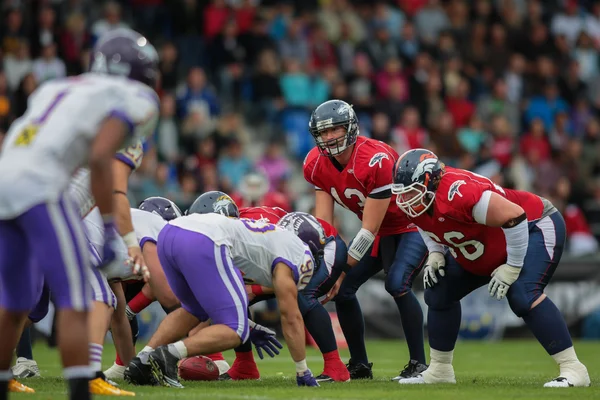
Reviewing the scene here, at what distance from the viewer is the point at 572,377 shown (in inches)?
276

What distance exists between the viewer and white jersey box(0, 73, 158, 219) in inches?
182

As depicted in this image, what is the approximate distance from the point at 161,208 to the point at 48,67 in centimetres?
650

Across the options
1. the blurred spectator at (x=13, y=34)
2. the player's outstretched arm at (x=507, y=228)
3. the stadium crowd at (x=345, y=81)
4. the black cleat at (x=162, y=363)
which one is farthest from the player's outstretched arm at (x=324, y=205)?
the blurred spectator at (x=13, y=34)

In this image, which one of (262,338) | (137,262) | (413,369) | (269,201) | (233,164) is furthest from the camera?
(233,164)

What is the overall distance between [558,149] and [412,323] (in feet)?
33.3

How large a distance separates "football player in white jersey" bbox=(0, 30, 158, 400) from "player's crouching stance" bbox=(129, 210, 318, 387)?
1538 millimetres

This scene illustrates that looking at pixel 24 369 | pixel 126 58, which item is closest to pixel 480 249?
pixel 126 58

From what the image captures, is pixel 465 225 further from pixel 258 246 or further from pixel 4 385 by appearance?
pixel 4 385

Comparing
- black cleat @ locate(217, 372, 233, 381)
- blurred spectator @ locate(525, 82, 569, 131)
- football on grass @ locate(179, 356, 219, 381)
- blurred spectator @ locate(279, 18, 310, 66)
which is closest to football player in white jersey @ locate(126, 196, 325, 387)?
football on grass @ locate(179, 356, 219, 381)

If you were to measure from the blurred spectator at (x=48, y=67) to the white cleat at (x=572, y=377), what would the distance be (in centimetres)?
919

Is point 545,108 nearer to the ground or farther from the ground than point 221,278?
farther from the ground

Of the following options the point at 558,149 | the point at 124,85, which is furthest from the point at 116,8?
the point at 124,85

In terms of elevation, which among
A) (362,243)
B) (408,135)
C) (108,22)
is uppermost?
(108,22)

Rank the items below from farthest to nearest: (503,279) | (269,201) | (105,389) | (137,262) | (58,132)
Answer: (269,201) → (503,279) → (105,389) → (137,262) → (58,132)
